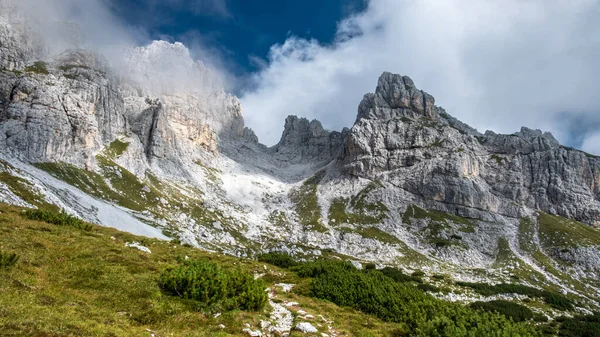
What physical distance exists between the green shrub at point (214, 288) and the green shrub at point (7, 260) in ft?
21.7

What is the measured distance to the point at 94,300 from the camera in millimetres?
15086

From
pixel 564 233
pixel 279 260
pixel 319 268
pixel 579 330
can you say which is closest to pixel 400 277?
pixel 579 330

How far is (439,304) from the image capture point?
708 inches

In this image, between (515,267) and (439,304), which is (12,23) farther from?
(515,267)

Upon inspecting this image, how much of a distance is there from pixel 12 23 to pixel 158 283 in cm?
24474

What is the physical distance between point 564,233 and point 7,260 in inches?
7741

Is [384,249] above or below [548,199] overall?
below

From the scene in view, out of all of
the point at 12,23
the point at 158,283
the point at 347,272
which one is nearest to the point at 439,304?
the point at 347,272

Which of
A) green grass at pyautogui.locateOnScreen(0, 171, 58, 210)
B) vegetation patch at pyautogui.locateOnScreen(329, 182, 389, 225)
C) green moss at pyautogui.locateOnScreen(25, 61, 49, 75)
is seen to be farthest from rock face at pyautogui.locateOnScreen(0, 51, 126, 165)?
vegetation patch at pyautogui.locateOnScreen(329, 182, 389, 225)

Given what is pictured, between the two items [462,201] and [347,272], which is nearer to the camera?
[347,272]

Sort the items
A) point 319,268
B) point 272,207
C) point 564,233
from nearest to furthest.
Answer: point 319,268 → point 564,233 → point 272,207

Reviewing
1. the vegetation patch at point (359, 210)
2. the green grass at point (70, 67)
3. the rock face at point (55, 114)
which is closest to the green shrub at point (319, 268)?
the rock face at point (55, 114)

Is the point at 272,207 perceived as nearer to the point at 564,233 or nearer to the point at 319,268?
the point at 564,233

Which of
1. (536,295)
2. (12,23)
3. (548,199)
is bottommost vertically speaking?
(536,295)
